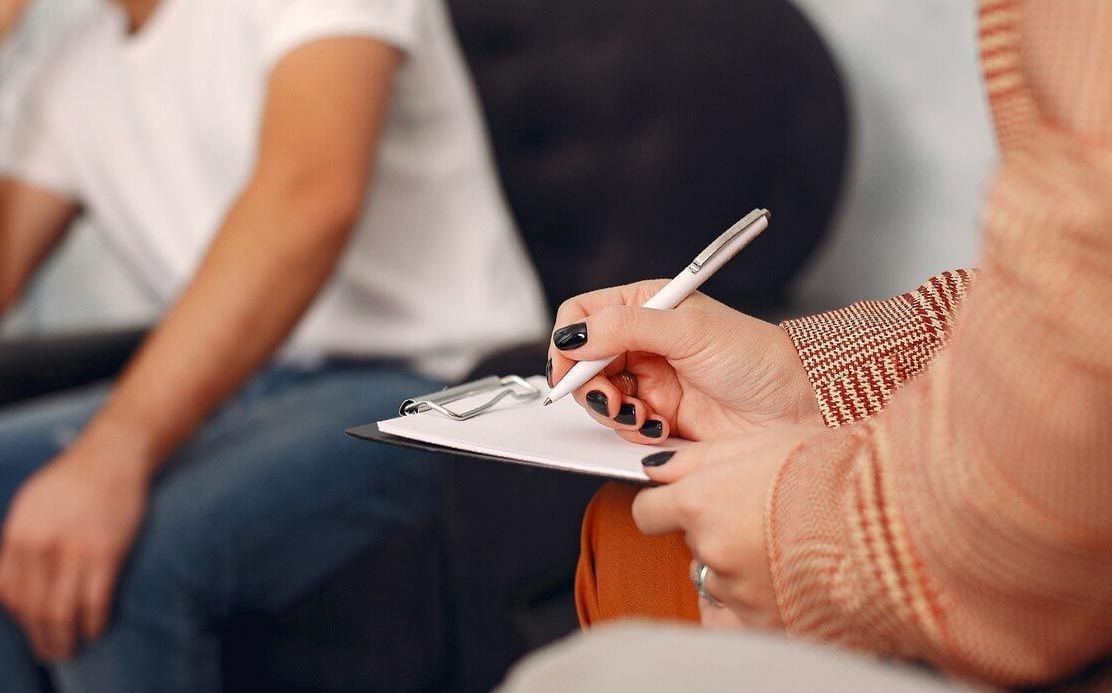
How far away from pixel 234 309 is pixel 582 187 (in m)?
0.28

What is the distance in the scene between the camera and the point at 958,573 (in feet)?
0.80

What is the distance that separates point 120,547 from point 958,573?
535 millimetres

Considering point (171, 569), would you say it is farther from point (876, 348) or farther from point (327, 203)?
point (876, 348)

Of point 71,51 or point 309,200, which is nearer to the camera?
point 309,200

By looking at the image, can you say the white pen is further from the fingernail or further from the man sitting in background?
the man sitting in background

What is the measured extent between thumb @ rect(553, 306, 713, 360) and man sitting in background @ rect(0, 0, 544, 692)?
22 centimetres

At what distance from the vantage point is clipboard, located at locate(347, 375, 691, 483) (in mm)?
297

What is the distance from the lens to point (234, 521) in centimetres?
63

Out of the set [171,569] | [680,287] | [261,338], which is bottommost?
[171,569]

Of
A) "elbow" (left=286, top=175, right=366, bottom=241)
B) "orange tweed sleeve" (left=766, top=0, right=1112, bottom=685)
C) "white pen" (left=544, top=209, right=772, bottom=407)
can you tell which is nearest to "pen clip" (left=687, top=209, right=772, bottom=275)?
"white pen" (left=544, top=209, right=772, bottom=407)

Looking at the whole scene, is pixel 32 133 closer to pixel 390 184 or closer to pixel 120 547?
pixel 390 184

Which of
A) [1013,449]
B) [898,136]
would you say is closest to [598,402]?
[1013,449]

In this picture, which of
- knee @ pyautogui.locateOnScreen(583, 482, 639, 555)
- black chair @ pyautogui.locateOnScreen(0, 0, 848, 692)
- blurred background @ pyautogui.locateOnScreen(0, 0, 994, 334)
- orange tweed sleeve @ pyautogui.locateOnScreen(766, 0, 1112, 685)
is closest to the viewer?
orange tweed sleeve @ pyautogui.locateOnScreen(766, 0, 1112, 685)

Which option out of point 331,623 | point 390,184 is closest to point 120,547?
point 331,623
